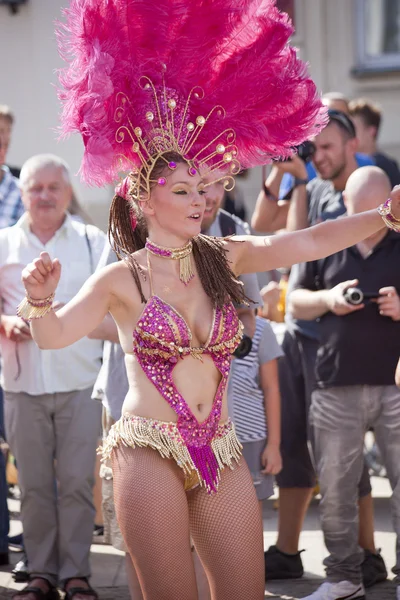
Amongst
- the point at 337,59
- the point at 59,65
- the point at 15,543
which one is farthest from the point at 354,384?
the point at 59,65

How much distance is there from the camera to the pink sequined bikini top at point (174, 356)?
3533 millimetres

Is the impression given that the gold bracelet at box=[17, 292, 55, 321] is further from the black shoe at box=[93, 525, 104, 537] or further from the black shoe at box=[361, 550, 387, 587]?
the black shoe at box=[93, 525, 104, 537]

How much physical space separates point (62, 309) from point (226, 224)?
1526 mm

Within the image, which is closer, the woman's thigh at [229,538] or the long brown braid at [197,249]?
the woman's thigh at [229,538]

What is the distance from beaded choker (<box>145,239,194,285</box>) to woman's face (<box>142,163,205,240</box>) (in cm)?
5

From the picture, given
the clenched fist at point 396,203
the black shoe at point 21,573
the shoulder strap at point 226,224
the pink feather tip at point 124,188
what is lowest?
the black shoe at point 21,573

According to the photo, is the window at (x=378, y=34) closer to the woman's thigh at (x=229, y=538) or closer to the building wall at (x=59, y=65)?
the building wall at (x=59, y=65)

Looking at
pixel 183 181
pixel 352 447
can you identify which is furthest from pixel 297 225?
pixel 183 181

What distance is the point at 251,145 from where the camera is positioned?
3840mm

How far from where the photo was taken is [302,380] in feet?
18.4

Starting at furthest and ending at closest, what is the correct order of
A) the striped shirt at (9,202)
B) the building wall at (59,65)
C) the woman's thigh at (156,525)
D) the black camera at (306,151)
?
the building wall at (59,65)
the striped shirt at (9,202)
the black camera at (306,151)
the woman's thigh at (156,525)

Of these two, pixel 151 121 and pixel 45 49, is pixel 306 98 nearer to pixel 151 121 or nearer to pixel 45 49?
pixel 151 121

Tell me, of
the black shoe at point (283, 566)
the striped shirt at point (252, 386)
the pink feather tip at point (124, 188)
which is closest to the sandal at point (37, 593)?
the black shoe at point (283, 566)

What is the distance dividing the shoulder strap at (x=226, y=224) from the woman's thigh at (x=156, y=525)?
1.59 m
